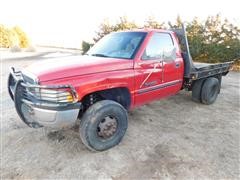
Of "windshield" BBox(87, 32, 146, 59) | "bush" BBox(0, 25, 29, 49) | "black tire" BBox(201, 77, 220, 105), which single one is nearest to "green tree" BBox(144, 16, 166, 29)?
"black tire" BBox(201, 77, 220, 105)

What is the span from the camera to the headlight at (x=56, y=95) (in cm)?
305

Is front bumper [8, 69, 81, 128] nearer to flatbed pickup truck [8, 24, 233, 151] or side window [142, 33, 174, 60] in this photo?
flatbed pickup truck [8, 24, 233, 151]

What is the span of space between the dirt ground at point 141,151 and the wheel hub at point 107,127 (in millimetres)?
280

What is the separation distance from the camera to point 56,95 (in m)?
3.05

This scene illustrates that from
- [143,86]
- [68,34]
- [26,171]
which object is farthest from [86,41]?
[68,34]

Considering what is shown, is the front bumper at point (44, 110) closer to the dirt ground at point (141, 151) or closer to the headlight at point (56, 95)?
the headlight at point (56, 95)

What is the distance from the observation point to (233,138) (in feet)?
13.3

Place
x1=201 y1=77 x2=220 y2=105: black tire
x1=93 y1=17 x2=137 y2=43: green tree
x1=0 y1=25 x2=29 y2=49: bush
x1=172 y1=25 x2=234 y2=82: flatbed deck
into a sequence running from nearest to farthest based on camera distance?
x1=172 y1=25 x2=234 y2=82: flatbed deck, x1=201 y1=77 x2=220 y2=105: black tire, x1=93 y1=17 x2=137 y2=43: green tree, x1=0 y1=25 x2=29 y2=49: bush

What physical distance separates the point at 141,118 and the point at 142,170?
74.3 inches

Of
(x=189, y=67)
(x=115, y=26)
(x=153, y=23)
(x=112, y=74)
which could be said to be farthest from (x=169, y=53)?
(x=115, y=26)

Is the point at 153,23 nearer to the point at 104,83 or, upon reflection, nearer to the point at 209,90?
the point at 209,90

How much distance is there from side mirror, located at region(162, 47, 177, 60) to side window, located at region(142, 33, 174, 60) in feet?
0.09

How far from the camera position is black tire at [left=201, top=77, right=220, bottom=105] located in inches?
224

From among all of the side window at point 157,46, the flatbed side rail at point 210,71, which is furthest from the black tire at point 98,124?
the flatbed side rail at point 210,71
